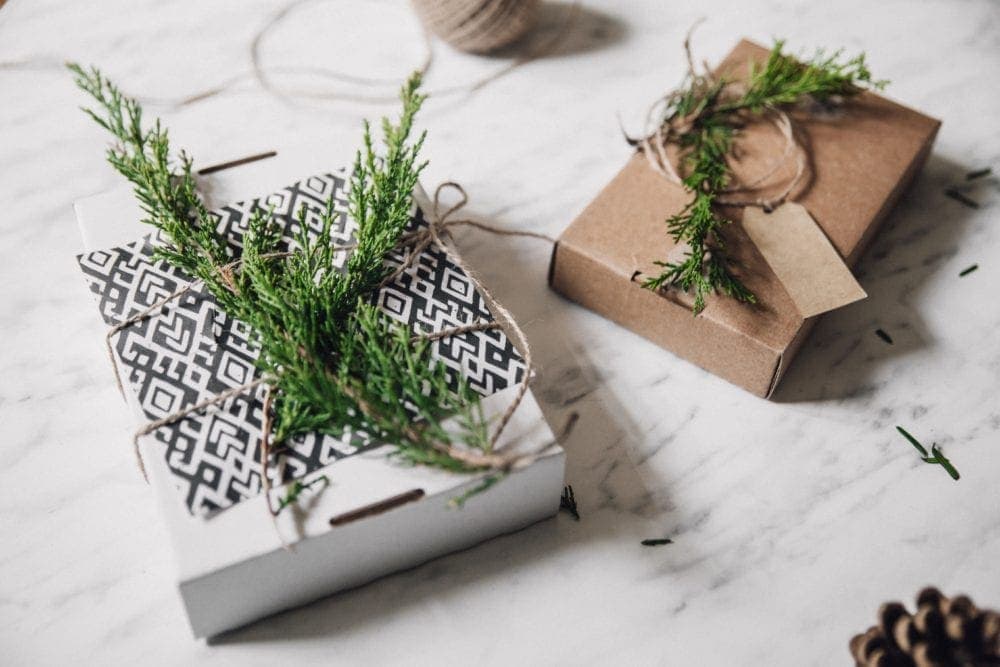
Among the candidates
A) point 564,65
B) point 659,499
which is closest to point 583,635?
point 659,499

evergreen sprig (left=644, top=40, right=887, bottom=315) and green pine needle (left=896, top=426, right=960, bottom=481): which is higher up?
evergreen sprig (left=644, top=40, right=887, bottom=315)

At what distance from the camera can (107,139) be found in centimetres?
115

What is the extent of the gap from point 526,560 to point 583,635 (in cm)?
9

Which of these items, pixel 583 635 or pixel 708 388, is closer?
pixel 583 635

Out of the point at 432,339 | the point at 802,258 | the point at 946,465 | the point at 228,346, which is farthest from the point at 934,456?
the point at 228,346

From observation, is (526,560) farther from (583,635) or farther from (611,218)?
(611,218)

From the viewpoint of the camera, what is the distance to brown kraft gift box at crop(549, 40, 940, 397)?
0.93 meters

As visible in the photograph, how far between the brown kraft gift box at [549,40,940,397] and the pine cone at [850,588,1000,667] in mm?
290

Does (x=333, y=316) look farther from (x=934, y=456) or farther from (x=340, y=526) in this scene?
(x=934, y=456)

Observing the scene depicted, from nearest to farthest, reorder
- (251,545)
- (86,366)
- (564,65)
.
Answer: (251,545) < (86,366) < (564,65)

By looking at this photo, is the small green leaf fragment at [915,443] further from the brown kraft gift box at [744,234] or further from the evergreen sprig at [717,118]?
the evergreen sprig at [717,118]

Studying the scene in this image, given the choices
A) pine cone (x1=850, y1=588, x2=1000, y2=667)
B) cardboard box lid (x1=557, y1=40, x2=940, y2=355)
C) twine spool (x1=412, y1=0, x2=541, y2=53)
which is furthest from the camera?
twine spool (x1=412, y1=0, x2=541, y2=53)

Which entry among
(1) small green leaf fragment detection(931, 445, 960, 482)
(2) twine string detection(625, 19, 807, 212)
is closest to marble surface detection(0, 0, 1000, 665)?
(1) small green leaf fragment detection(931, 445, 960, 482)

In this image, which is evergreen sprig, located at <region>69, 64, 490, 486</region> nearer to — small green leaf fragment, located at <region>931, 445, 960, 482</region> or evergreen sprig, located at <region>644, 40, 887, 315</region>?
evergreen sprig, located at <region>644, 40, 887, 315</region>
